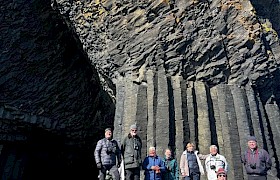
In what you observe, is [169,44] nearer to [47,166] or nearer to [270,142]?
[270,142]

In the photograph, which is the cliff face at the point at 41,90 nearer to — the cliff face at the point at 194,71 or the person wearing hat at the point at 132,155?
the cliff face at the point at 194,71

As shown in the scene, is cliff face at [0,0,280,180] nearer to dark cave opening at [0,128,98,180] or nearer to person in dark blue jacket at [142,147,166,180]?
person in dark blue jacket at [142,147,166,180]

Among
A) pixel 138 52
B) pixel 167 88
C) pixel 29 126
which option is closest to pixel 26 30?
pixel 29 126

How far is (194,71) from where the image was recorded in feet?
33.2

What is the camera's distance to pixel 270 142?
31.7 ft

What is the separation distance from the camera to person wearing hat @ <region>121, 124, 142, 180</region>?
720 cm

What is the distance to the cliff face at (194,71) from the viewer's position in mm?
9203

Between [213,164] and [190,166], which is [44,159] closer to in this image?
[190,166]

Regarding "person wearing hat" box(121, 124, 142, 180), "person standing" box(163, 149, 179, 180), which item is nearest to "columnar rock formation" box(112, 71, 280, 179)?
"person standing" box(163, 149, 179, 180)

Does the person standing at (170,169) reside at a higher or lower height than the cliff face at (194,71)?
lower

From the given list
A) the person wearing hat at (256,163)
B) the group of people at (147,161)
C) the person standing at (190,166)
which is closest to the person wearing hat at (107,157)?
the group of people at (147,161)

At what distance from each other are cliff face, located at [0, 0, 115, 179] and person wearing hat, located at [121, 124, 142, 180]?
20.0ft

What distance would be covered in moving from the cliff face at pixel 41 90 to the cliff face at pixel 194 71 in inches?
136

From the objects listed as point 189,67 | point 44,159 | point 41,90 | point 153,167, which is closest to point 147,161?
point 153,167
